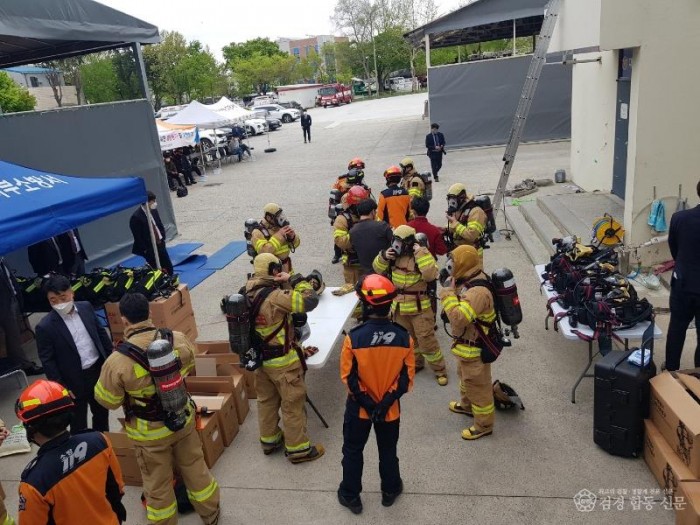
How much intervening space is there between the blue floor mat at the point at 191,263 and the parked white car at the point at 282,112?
29.7m

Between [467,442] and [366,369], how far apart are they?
1.66 metres

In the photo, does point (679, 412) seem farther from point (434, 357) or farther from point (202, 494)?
point (202, 494)

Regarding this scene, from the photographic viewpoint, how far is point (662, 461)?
4039mm

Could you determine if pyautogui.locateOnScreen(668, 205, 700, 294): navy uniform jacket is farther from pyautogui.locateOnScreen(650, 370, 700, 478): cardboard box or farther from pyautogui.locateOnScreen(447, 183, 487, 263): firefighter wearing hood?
pyautogui.locateOnScreen(447, 183, 487, 263): firefighter wearing hood

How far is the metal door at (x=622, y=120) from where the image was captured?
9.38m

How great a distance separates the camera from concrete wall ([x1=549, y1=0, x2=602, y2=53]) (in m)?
7.54

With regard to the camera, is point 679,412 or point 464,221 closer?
point 679,412

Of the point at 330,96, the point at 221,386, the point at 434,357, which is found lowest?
the point at 434,357

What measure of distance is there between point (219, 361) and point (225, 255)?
228 inches

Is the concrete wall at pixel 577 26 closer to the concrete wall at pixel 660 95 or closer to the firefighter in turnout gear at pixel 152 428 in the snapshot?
the concrete wall at pixel 660 95

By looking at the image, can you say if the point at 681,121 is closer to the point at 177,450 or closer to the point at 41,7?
the point at 177,450

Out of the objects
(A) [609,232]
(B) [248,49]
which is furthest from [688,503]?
(B) [248,49]

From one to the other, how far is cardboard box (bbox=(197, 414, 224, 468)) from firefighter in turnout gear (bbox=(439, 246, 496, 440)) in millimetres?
2216

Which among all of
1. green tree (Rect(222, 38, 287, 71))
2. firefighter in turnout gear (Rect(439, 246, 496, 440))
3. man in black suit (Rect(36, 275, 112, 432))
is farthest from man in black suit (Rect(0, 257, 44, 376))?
green tree (Rect(222, 38, 287, 71))
